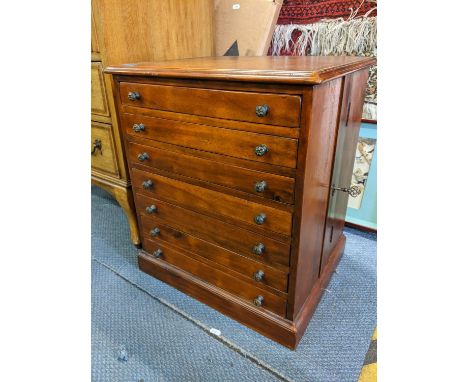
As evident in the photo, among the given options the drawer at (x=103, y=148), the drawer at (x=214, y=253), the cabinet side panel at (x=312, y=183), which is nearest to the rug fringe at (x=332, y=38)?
the cabinet side panel at (x=312, y=183)

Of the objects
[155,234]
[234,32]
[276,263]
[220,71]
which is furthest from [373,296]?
[234,32]

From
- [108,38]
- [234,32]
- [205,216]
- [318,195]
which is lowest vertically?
[205,216]

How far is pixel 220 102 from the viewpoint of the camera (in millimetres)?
953

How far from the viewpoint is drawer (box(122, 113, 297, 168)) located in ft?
2.96

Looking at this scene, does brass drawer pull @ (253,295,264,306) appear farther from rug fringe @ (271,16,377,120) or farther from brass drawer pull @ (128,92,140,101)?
rug fringe @ (271,16,377,120)

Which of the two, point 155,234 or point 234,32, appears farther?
point 234,32

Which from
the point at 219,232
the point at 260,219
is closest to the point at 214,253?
the point at 219,232

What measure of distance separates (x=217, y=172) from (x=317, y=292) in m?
0.69

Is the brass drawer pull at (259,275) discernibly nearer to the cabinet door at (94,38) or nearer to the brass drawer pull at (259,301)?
the brass drawer pull at (259,301)

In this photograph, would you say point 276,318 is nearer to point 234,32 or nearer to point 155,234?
point 155,234

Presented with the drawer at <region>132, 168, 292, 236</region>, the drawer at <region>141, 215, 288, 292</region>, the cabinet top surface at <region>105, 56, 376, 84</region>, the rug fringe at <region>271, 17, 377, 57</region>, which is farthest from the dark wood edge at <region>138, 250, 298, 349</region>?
the rug fringe at <region>271, 17, 377, 57</region>

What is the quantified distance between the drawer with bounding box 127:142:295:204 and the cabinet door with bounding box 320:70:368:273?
306mm

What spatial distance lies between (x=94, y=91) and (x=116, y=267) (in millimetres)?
856

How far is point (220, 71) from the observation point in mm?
918
